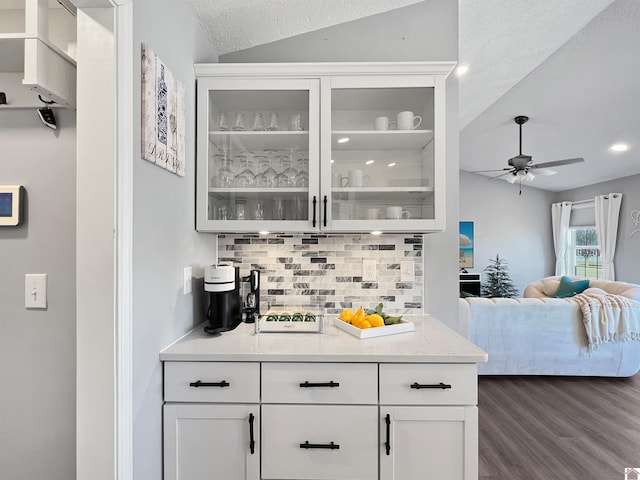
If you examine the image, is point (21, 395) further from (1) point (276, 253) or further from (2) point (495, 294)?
(2) point (495, 294)

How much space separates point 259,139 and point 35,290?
1188mm

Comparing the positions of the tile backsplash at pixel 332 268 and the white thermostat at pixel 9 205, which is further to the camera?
the tile backsplash at pixel 332 268

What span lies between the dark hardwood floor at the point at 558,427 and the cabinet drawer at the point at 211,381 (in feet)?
5.17

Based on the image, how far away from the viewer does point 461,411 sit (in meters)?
1.42

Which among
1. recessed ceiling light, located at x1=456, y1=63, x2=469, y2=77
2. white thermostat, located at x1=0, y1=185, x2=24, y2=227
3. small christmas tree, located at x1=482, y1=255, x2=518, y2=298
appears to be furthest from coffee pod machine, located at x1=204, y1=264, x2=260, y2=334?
small christmas tree, located at x1=482, y1=255, x2=518, y2=298

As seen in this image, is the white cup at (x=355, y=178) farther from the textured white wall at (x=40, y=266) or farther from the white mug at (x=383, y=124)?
the textured white wall at (x=40, y=266)

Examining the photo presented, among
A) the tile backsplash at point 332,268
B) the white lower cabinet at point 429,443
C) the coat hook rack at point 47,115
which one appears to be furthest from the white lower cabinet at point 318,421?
the coat hook rack at point 47,115

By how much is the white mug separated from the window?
238 inches

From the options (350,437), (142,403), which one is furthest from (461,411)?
(142,403)

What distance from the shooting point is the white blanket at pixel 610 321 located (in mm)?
3342

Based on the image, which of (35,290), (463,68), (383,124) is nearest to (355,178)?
(383,124)

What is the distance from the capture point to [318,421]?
4.68 ft

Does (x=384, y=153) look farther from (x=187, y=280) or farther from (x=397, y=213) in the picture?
(x=187, y=280)

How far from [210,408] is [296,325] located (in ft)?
1.72
